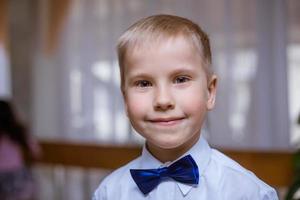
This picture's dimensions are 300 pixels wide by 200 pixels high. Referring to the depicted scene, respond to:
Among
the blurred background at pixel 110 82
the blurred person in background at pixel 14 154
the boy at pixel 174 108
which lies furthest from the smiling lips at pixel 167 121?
the blurred person in background at pixel 14 154

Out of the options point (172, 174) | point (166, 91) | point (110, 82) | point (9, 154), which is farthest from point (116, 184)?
point (9, 154)

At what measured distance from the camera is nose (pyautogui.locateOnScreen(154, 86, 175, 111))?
85 centimetres

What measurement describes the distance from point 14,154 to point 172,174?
9.59 ft

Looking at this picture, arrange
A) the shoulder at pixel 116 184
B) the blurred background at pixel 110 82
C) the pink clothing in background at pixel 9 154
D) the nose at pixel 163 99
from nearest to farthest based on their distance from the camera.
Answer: the nose at pixel 163 99 → the shoulder at pixel 116 184 → the blurred background at pixel 110 82 → the pink clothing in background at pixel 9 154

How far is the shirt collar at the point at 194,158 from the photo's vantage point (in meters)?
0.90

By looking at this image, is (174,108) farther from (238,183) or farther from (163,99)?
(238,183)

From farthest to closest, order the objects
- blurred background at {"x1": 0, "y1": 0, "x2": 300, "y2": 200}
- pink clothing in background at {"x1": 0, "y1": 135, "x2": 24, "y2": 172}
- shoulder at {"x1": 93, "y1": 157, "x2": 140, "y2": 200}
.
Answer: pink clothing in background at {"x1": 0, "y1": 135, "x2": 24, "y2": 172} < blurred background at {"x1": 0, "y1": 0, "x2": 300, "y2": 200} < shoulder at {"x1": 93, "y1": 157, "x2": 140, "y2": 200}

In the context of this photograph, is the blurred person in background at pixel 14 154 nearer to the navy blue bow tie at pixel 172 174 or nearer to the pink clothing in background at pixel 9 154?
the pink clothing in background at pixel 9 154

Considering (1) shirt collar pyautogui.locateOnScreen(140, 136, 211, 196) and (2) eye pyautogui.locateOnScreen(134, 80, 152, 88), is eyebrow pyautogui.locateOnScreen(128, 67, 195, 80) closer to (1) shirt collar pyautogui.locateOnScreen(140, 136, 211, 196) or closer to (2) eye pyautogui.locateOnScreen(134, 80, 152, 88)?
(2) eye pyautogui.locateOnScreen(134, 80, 152, 88)

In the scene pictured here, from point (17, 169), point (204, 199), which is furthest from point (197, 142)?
point (17, 169)

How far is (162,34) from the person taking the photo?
0.87 metres

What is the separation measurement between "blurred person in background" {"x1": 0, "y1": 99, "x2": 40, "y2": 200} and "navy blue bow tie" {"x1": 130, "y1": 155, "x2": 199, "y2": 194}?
112 inches

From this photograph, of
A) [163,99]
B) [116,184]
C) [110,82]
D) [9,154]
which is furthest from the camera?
[9,154]

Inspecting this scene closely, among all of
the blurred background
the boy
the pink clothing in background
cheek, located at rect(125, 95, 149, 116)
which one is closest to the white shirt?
the boy
